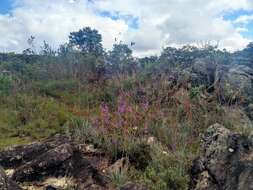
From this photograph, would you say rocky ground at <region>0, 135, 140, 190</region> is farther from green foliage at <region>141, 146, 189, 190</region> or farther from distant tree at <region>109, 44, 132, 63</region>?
distant tree at <region>109, 44, 132, 63</region>

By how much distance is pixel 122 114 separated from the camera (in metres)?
6.32

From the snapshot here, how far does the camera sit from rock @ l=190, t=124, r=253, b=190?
4152 millimetres

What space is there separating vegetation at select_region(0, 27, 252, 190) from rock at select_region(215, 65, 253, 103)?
0.30m

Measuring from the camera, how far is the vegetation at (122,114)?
17.5ft

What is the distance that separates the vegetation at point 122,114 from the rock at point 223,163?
0.79 feet

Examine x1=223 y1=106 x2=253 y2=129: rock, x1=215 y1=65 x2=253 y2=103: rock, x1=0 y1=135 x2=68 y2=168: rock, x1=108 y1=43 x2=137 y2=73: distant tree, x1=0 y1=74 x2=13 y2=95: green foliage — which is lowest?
x1=0 y1=135 x2=68 y2=168: rock

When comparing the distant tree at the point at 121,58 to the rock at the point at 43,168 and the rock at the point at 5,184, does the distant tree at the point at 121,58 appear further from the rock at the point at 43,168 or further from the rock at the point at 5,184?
the rock at the point at 5,184

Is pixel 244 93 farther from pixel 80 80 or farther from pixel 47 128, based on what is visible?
pixel 80 80

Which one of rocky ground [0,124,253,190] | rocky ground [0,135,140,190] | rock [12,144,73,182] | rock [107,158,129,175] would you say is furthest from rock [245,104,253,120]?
rock [12,144,73,182]

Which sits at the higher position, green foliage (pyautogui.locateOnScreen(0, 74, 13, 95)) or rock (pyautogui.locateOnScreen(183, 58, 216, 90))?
rock (pyautogui.locateOnScreen(183, 58, 216, 90))

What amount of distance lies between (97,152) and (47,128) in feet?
7.05

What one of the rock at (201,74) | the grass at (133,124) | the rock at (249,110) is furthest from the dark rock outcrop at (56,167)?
the rock at (201,74)

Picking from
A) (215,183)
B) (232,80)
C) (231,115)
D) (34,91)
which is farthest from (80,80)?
(215,183)

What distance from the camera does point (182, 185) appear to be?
15.4 ft
